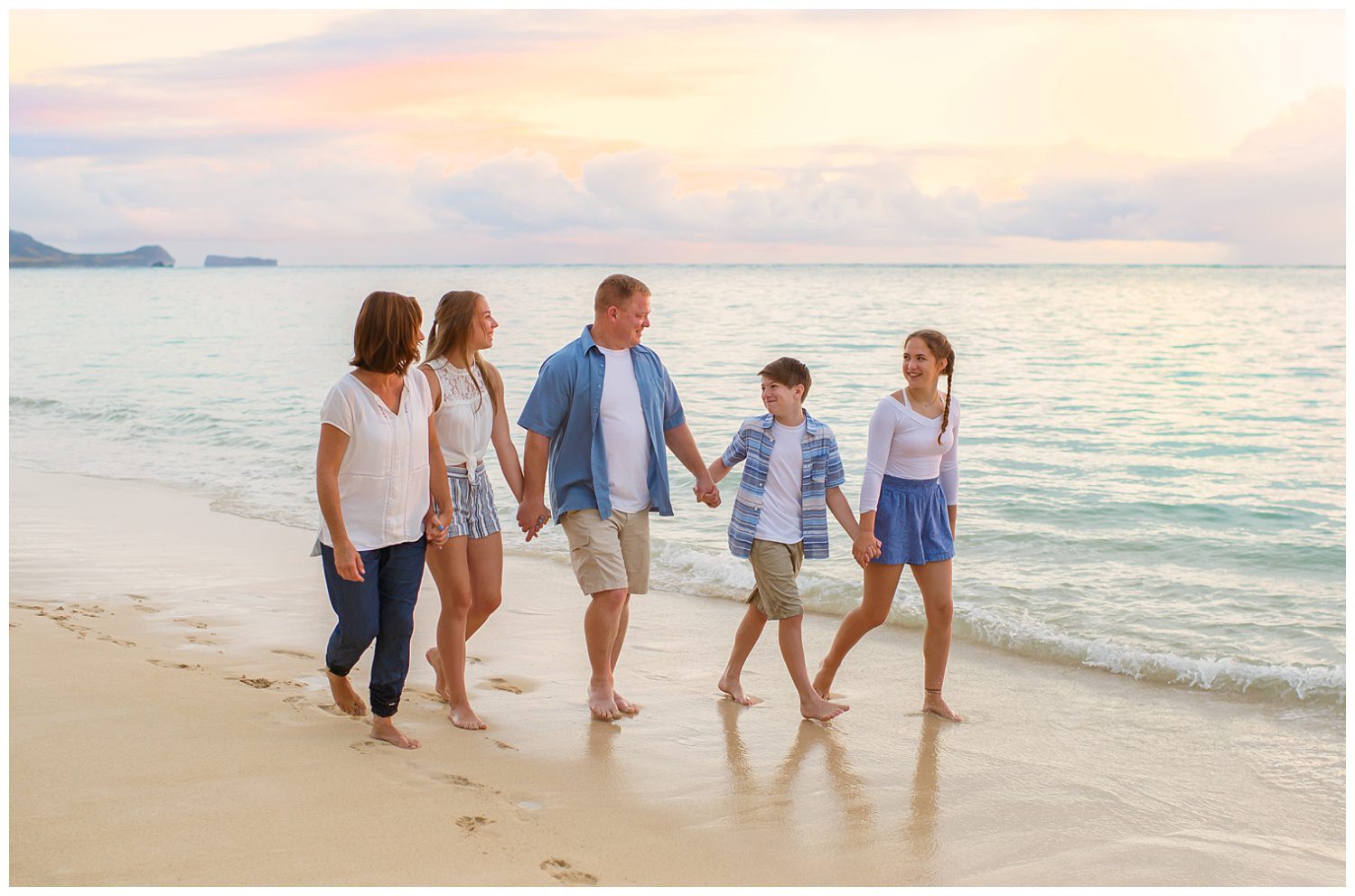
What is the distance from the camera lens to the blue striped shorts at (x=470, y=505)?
460cm

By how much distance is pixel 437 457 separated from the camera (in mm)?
Result: 4371

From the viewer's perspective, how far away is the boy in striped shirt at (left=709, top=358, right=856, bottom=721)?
4961 millimetres

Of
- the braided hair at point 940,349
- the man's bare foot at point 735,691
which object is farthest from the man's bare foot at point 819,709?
the braided hair at point 940,349

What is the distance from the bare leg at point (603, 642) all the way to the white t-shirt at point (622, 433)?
39cm

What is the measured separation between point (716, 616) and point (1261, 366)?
74.5 ft

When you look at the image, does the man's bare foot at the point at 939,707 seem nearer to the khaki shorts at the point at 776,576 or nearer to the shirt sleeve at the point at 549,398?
the khaki shorts at the point at 776,576

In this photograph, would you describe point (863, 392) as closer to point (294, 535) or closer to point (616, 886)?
point (294, 535)

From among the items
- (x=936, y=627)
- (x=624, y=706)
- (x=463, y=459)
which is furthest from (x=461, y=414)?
(x=936, y=627)

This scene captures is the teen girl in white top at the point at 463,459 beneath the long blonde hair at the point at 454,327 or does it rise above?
beneath

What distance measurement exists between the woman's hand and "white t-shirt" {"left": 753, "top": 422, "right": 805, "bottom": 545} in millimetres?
1753

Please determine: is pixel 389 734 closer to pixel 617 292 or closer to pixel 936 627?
pixel 617 292

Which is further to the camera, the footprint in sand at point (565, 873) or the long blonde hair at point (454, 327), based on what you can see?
the long blonde hair at point (454, 327)

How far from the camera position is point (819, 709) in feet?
16.6

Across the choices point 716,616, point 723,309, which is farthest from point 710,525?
point 723,309
